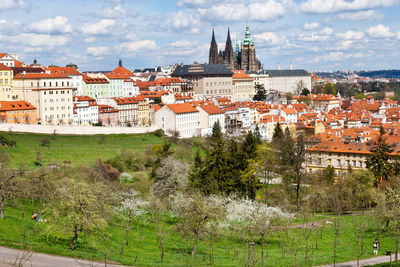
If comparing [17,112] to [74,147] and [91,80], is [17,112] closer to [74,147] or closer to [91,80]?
[74,147]

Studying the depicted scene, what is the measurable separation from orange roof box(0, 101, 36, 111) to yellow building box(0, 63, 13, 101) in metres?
4.50

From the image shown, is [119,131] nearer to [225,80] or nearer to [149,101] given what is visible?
[149,101]

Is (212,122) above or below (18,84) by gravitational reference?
below

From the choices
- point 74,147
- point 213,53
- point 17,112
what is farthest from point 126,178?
point 213,53

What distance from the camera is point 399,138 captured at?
6188 cm

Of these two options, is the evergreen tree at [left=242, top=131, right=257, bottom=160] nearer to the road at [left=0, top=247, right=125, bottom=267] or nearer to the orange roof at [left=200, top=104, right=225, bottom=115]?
the road at [left=0, top=247, right=125, bottom=267]

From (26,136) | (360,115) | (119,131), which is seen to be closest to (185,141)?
(119,131)

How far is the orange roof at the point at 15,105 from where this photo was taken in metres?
75.1

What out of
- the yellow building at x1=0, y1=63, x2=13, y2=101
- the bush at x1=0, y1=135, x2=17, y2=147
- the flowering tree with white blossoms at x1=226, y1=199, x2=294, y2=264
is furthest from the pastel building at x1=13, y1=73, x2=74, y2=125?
the flowering tree with white blossoms at x1=226, y1=199, x2=294, y2=264

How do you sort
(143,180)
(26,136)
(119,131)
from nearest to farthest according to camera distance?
(143,180) < (26,136) < (119,131)

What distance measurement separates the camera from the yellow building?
82.0 meters

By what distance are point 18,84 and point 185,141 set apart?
1045 inches

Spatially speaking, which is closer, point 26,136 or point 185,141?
point 26,136

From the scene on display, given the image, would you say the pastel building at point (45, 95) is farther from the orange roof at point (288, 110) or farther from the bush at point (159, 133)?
the orange roof at point (288, 110)
